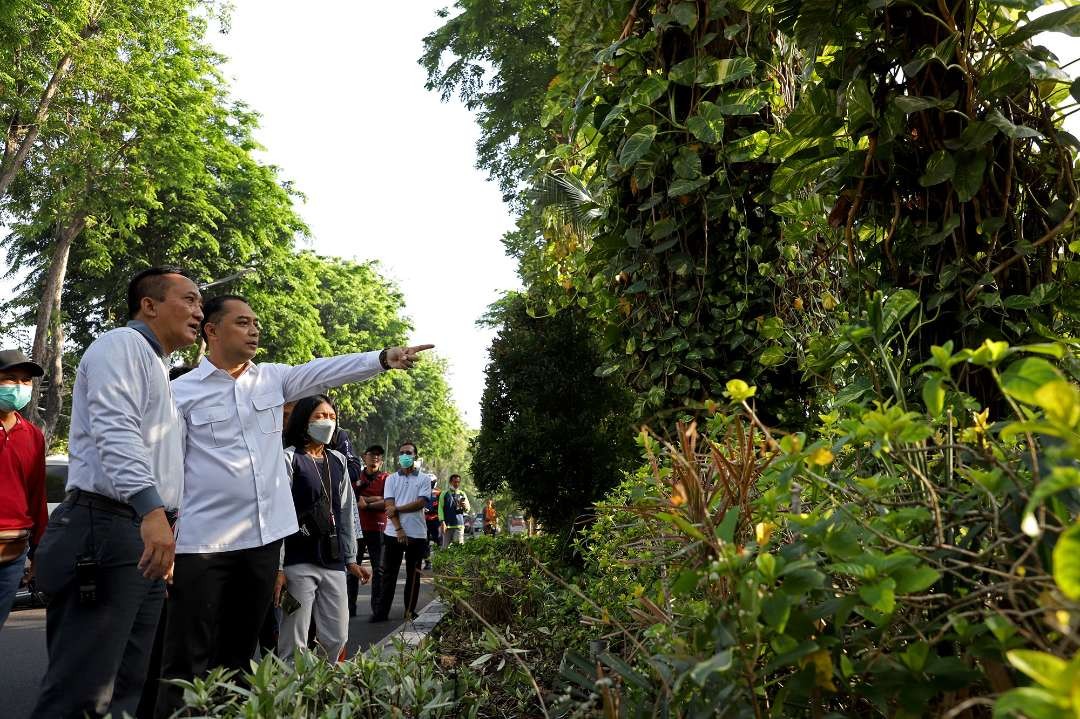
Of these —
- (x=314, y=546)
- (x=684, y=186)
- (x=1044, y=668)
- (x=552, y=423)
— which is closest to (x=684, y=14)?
(x=684, y=186)

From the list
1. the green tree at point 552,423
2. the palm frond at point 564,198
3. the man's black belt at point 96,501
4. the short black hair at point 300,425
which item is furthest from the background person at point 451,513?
the man's black belt at point 96,501

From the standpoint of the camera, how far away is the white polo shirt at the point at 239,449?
409cm

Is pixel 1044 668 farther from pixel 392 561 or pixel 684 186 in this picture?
pixel 392 561

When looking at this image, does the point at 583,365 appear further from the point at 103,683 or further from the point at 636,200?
the point at 103,683

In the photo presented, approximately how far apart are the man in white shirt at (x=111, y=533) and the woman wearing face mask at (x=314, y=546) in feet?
5.81

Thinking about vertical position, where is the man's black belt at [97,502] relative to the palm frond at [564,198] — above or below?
below

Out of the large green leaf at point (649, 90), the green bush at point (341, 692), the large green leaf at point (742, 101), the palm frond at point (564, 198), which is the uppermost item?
the palm frond at point (564, 198)

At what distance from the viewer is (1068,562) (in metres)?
0.81

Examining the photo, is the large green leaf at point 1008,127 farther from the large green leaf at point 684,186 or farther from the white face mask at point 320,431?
the white face mask at point 320,431

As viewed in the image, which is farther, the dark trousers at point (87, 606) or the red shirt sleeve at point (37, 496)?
the red shirt sleeve at point (37, 496)

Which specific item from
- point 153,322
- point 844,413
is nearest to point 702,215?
point 844,413

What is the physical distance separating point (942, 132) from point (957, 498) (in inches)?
51.5

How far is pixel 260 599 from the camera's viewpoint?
Answer: 13.8 ft

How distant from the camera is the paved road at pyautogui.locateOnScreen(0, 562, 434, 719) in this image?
658 centimetres
